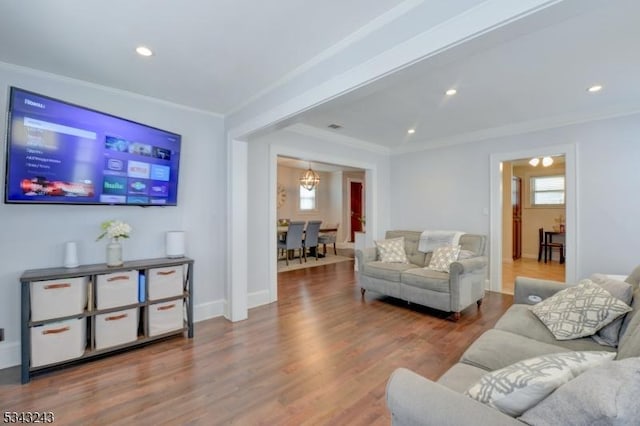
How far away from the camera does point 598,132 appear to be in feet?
12.0

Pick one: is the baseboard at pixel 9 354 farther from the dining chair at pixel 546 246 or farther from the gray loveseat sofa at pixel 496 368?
the dining chair at pixel 546 246

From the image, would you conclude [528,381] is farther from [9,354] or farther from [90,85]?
[90,85]

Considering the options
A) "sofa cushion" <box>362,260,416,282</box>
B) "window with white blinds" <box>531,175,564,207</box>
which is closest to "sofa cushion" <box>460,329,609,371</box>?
"sofa cushion" <box>362,260,416,282</box>

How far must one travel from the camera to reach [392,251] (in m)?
4.41

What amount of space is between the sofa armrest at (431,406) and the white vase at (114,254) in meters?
2.62

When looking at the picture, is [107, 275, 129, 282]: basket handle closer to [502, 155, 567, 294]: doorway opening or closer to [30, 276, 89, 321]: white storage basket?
[30, 276, 89, 321]: white storage basket

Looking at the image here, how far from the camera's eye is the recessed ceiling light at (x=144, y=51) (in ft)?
7.10

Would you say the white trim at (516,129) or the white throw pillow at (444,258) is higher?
the white trim at (516,129)

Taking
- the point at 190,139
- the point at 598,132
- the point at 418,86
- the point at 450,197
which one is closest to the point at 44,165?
the point at 190,139

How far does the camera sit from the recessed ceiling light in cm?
216

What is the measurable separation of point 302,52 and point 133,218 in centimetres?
232

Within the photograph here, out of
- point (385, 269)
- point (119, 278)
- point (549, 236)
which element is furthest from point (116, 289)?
point (549, 236)

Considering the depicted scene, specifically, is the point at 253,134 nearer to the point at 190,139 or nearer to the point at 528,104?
the point at 190,139

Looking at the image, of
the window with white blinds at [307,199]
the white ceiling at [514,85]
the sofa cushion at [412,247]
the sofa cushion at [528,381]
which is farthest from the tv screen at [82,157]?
the window with white blinds at [307,199]
